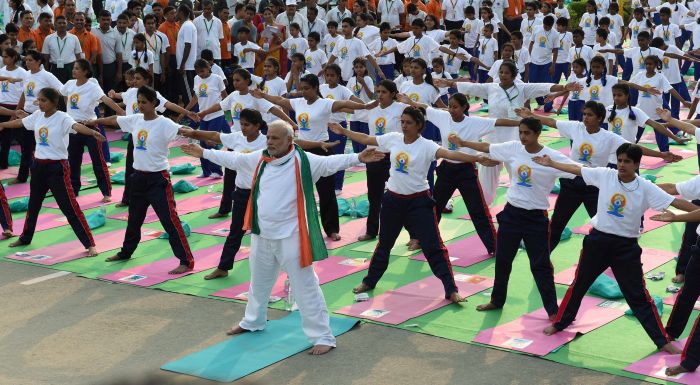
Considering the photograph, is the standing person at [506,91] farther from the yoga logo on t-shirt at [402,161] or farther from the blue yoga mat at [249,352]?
the blue yoga mat at [249,352]

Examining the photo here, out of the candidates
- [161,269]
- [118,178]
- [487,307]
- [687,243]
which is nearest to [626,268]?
[487,307]

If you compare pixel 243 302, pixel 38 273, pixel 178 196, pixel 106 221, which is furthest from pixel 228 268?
pixel 178 196

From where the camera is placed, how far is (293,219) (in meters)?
8.74

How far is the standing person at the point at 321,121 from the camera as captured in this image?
1283 cm

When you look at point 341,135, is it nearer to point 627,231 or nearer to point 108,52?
point 627,231

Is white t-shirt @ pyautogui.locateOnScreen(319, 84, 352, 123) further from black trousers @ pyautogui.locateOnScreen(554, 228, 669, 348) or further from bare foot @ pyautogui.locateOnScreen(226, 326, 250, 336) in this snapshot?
black trousers @ pyautogui.locateOnScreen(554, 228, 669, 348)

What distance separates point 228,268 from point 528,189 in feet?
11.9

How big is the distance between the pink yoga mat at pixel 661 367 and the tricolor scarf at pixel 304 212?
107 inches

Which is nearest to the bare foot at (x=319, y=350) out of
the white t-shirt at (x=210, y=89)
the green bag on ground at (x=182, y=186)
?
the green bag on ground at (x=182, y=186)

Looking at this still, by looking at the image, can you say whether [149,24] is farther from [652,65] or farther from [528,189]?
[528,189]

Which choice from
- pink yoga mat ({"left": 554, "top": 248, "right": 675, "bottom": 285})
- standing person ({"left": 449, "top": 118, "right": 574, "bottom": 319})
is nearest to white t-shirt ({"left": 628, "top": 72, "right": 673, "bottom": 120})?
pink yoga mat ({"left": 554, "top": 248, "right": 675, "bottom": 285})

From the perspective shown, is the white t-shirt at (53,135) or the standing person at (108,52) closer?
the white t-shirt at (53,135)

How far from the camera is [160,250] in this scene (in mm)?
12656

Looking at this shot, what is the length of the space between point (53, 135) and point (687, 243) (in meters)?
7.24
